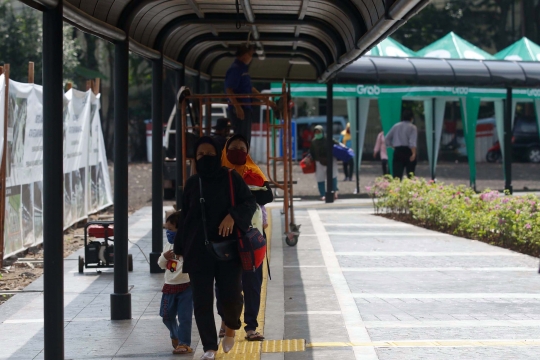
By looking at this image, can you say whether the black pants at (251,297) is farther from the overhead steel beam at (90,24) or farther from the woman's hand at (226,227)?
the overhead steel beam at (90,24)

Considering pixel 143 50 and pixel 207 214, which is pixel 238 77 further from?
pixel 207 214

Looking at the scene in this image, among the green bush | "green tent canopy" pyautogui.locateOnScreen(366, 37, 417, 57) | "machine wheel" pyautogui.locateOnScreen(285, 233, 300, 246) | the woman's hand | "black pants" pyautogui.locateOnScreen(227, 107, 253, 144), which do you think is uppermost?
"green tent canopy" pyautogui.locateOnScreen(366, 37, 417, 57)

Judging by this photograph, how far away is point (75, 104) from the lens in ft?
52.0

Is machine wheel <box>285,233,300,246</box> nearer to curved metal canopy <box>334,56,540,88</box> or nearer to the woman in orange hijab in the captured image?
the woman in orange hijab

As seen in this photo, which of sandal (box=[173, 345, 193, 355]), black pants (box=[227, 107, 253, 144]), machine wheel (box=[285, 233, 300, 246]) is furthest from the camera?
machine wheel (box=[285, 233, 300, 246])

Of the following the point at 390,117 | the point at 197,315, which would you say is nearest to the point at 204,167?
the point at 197,315

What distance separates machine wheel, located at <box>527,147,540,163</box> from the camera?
130ft

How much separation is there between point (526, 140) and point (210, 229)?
116 ft

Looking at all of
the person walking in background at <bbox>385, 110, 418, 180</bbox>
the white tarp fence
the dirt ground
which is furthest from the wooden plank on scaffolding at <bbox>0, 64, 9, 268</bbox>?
the person walking in background at <bbox>385, 110, 418, 180</bbox>

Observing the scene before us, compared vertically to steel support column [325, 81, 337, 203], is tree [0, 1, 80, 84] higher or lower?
higher

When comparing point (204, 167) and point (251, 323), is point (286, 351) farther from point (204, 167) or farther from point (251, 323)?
point (204, 167)

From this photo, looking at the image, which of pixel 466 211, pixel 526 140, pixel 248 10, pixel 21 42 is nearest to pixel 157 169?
pixel 248 10

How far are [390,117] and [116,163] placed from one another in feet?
49.9

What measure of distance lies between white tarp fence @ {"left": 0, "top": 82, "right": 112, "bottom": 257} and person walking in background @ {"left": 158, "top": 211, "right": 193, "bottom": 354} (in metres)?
2.39
